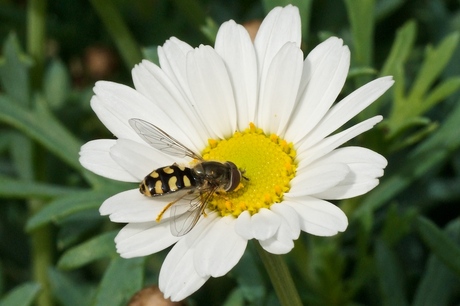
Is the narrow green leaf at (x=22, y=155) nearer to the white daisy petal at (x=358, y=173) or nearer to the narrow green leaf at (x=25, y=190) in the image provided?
the narrow green leaf at (x=25, y=190)

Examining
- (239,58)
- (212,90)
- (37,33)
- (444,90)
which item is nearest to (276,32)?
(239,58)

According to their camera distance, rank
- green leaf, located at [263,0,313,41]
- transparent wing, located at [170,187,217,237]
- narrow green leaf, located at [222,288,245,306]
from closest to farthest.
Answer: transparent wing, located at [170,187,217,237]
narrow green leaf, located at [222,288,245,306]
green leaf, located at [263,0,313,41]

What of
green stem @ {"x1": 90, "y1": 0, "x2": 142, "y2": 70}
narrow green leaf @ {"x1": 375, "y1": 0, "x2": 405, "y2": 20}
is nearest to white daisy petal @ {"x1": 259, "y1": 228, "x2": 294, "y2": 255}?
green stem @ {"x1": 90, "y1": 0, "x2": 142, "y2": 70}

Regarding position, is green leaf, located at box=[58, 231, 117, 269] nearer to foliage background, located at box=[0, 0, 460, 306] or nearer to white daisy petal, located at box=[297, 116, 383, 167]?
foliage background, located at box=[0, 0, 460, 306]

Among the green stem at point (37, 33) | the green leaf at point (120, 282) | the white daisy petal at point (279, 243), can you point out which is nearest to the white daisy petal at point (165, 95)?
the green leaf at point (120, 282)

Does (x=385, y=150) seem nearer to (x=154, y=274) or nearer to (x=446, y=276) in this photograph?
(x=446, y=276)

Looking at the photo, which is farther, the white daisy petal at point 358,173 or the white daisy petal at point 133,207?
the white daisy petal at point 133,207

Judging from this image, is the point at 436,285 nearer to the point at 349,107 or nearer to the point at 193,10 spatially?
the point at 349,107
